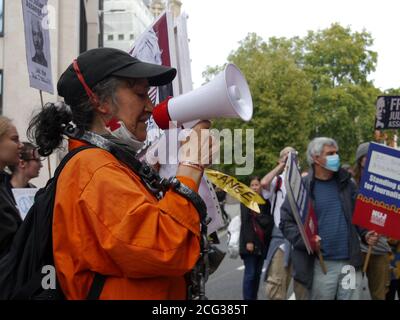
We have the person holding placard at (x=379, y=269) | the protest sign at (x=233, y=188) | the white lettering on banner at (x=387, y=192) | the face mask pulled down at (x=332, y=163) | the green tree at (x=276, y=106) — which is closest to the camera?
the protest sign at (x=233, y=188)

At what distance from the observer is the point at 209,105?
1.96m

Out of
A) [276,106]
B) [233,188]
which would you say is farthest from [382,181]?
[276,106]

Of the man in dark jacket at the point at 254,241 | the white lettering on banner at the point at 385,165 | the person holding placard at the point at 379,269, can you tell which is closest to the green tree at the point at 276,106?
the man in dark jacket at the point at 254,241

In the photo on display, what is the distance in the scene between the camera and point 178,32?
3264 millimetres

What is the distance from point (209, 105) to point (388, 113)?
4.93 metres

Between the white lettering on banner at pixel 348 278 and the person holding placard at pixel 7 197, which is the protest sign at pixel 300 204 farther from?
the person holding placard at pixel 7 197

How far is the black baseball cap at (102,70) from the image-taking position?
2.04 metres

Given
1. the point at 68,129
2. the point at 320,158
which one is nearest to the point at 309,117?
the point at 320,158

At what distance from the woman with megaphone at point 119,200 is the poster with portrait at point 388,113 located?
4.80m

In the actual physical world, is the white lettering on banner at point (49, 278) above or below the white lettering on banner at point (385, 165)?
below

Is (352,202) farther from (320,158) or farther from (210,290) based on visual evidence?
(210,290)

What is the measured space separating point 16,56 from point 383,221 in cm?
1539

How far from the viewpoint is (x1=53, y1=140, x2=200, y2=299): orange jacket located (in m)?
1.76

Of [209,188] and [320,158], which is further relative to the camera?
[320,158]
